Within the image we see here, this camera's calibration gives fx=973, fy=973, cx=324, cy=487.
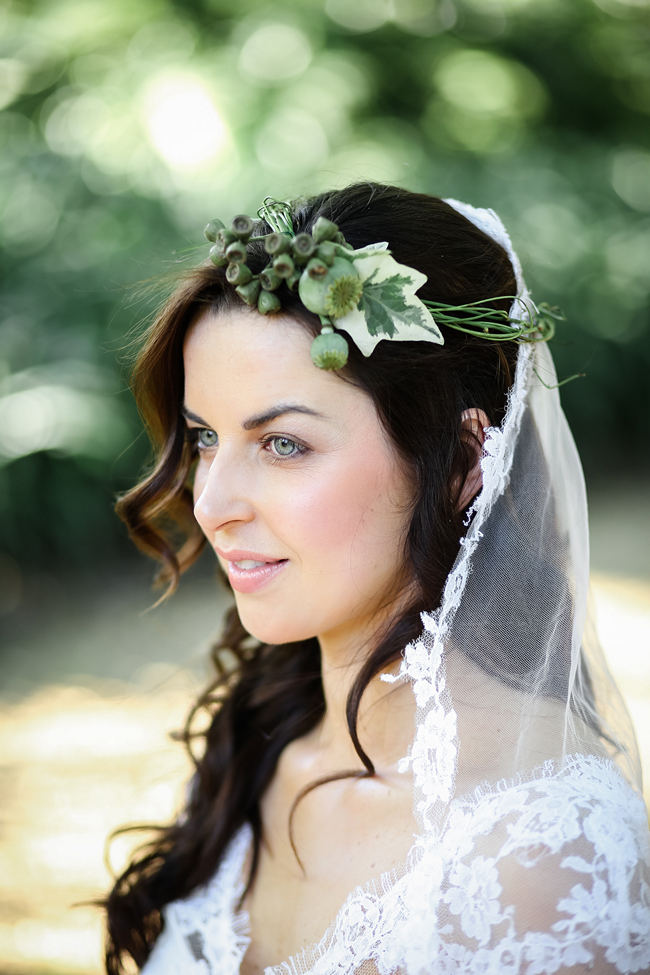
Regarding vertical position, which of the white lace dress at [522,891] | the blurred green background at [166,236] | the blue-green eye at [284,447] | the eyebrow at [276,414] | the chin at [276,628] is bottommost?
the white lace dress at [522,891]

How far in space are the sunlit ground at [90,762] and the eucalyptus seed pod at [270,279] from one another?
1.66 meters

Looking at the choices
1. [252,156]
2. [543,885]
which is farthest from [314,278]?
[252,156]

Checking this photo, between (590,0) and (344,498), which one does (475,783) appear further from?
(590,0)

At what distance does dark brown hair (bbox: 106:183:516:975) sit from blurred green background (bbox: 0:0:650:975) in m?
1.01

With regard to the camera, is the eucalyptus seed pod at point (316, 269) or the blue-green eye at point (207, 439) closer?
the eucalyptus seed pod at point (316, 269)

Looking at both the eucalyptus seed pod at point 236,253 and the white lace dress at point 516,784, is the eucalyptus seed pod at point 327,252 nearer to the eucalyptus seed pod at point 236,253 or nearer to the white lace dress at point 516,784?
the eucalyptus seed pod at point 236,253

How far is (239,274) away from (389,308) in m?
0.28

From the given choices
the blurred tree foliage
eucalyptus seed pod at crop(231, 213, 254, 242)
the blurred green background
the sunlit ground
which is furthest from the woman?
the blurred tree foliage

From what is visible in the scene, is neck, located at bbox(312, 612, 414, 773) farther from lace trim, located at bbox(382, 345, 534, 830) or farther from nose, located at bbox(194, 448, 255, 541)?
nose, located at bbox(194, 448, 255, 541)

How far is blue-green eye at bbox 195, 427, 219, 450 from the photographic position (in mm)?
1983

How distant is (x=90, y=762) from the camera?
417 cm

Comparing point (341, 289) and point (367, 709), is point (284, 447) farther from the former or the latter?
point (367, 709)

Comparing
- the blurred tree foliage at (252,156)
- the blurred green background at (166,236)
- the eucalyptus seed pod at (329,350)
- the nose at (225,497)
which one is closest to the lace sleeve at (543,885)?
the nose at (225,497)

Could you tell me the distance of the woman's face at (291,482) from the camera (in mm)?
1773
